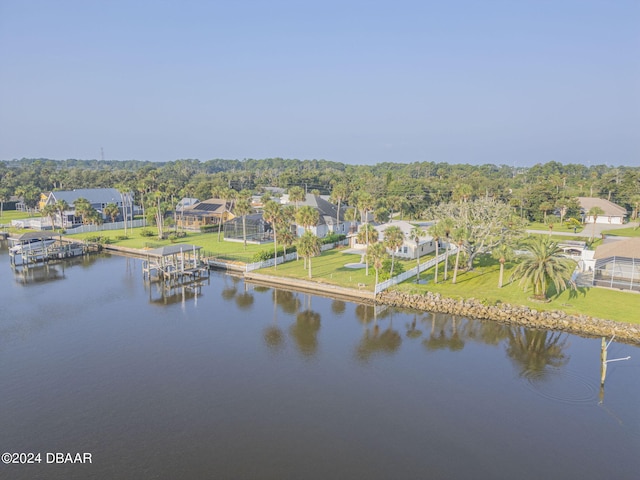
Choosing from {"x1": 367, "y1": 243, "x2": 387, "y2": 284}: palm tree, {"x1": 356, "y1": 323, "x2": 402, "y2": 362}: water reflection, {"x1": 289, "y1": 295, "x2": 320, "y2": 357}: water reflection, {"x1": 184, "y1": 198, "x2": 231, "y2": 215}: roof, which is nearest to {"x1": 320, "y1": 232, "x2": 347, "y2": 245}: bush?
{"x1": 367, "y1": 243, "x2": 387, "y2": 284}: palm tree

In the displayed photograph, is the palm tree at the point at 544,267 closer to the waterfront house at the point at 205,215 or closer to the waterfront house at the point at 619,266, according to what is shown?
the waterfront house at the point at 619,266

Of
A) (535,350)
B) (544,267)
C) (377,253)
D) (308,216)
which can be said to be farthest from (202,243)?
(535,350)

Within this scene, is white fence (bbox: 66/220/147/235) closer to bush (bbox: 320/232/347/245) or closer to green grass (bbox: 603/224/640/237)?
bush (bbox: 320/232/347/245)

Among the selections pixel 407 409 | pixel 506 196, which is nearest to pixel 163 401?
pixel 407 409

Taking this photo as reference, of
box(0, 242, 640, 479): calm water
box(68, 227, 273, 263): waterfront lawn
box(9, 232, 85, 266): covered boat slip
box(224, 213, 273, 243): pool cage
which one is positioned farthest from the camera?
box(224, 213, 273, 243): pool cage

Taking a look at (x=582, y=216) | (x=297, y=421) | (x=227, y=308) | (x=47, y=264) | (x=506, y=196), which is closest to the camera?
(x=297, y=421)

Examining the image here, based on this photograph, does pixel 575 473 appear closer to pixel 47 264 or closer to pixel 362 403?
pixel 362 403

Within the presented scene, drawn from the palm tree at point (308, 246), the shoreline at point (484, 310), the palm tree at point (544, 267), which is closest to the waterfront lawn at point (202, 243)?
the palm tree at point (308, 246)
